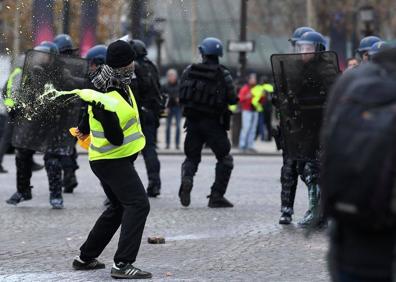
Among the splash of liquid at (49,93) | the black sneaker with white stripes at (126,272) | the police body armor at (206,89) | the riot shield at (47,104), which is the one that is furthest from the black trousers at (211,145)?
the black sneaker with white stripes at (126,272)

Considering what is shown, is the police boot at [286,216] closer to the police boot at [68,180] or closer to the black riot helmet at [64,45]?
the black riot helmet at [64,45]

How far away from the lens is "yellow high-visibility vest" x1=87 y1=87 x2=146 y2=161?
726 cm

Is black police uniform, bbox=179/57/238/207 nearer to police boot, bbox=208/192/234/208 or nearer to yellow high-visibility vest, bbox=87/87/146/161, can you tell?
police boot, bbox=208/192/234/208

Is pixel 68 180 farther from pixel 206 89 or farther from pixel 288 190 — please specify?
pixel 288 190

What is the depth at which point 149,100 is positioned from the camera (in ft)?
41.3

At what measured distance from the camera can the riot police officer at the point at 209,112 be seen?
38.4 feet

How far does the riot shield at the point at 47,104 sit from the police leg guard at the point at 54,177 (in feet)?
0.73

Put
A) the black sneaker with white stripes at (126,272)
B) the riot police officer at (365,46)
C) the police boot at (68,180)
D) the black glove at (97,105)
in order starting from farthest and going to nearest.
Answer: the police boot at (68,180)
the riot police officer at (365,46)
the black sneaker with white stripes at (126,272)
the black glove at (97,105)

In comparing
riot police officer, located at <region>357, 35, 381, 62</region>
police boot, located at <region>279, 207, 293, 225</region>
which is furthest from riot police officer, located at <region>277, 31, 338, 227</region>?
riot police officer, located at <region>357, 35, 381, 62</region>

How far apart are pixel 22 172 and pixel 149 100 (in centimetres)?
176

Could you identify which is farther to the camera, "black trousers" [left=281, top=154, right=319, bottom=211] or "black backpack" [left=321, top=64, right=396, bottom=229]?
"black trousers" [left=281, top=154, right=319, bottom=211]

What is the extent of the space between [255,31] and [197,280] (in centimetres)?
4513

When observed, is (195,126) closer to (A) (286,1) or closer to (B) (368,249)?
(B) (368,249)

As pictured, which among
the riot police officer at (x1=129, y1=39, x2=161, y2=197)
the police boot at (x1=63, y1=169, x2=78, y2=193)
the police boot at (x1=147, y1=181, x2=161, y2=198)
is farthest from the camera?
the police boot at (x1=63, y1=169, x2=78, y2=193)
